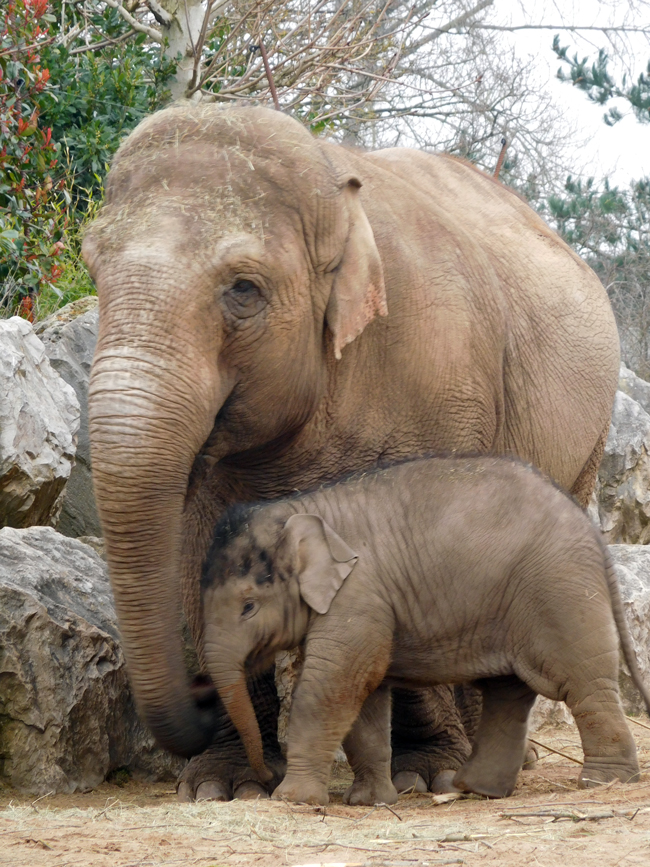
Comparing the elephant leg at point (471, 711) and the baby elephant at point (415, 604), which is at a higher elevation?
the baby elephant at point (415, 604)

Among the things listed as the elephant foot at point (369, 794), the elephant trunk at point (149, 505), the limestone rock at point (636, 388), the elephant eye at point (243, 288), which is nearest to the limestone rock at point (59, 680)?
the elephant trunk at point (149, 505)

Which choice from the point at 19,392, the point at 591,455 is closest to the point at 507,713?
the point at 591,455

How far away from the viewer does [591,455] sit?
7125 millimetres

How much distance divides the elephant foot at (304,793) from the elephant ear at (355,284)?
5.13 ft

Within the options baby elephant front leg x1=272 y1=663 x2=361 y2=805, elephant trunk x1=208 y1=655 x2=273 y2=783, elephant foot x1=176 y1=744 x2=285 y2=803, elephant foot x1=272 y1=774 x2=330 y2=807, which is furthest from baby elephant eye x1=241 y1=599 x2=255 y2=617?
elephant foot x1=176 y1=744 x2=285 y2=803

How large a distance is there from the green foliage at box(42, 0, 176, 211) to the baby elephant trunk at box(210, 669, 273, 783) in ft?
23.3

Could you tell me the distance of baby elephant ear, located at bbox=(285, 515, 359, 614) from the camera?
15.3 feet

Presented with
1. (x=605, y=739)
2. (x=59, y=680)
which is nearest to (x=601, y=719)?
(x=605, y=739)

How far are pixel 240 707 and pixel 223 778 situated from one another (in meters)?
0.64

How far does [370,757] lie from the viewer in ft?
15.7

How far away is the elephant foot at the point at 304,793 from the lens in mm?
4535

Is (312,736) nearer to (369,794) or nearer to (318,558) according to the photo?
(369,794)

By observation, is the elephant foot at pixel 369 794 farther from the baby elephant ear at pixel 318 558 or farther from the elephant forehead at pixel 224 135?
the elephant forehead at pixel 224 135

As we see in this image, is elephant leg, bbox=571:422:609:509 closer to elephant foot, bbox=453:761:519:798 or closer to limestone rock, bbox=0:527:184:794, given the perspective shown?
elephant foot, bbox=453:761:519:798
